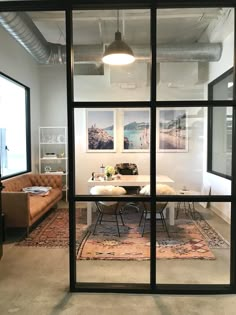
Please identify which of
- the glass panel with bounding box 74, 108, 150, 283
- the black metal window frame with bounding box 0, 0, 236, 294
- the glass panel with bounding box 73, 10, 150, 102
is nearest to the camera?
the black metal window frame with bounding box 0, 0, 236, 294

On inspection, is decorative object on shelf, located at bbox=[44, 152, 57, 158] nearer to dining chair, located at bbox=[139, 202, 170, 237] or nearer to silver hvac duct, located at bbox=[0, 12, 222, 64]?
silver hvac duct, located at bbox=[0, 12, 222, 64]

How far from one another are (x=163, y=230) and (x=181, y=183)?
3.29 ft

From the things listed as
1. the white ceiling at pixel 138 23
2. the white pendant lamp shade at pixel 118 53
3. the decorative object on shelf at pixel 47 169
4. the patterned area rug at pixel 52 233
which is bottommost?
the patterned area rug at pixel 52 233

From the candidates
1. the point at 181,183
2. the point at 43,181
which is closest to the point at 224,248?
the point at 181,183

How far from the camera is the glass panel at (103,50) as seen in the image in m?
3.05

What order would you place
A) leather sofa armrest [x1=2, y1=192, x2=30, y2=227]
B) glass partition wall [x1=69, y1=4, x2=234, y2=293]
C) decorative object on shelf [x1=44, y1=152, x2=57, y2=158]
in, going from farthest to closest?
decorative object on shelf [x1=44, y1=152, x2=57, y2=158]
leather sofa armrest [x1=2, y1=192, x2=30, y2=227]
glass partition wall [x1=69, y1=4, x2=234, y2=293]

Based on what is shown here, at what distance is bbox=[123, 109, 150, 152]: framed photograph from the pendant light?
803mm

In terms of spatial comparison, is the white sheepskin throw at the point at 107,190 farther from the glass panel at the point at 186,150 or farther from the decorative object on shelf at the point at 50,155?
the decorative object on shelf at the point at 50,155

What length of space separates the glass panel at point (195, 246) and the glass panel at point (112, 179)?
0.27 meters

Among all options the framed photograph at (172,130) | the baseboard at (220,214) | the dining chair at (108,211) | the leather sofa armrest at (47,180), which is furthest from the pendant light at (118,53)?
the leather sofa armrest at (47,180)

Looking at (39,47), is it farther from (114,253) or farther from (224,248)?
(224,248)

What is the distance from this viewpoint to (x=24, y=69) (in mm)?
6703

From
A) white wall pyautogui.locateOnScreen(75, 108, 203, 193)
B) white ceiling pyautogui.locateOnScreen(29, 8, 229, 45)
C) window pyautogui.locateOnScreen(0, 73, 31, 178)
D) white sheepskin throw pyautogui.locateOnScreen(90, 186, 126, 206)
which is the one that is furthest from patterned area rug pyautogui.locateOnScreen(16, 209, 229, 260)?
window pyautogui.locateOnScreen(0, 73, 31, 178)

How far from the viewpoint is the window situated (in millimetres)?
5992
